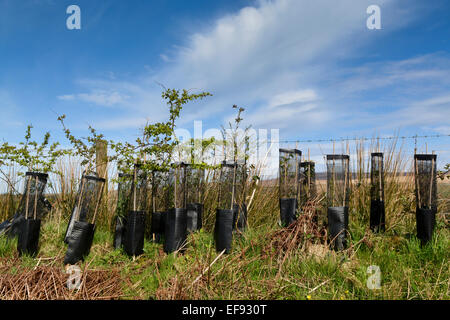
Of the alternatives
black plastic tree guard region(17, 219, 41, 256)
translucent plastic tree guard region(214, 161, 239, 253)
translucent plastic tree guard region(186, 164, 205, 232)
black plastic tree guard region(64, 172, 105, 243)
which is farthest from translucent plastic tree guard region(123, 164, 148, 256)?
black plastic tree guard region(17, 219, 41, 256)

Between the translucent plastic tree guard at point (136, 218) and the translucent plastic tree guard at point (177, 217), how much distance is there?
29cm

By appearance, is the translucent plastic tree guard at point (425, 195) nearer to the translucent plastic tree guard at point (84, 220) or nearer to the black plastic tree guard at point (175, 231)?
the black plastic tree guard at point (175, 231)

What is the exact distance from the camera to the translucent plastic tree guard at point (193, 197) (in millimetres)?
4188

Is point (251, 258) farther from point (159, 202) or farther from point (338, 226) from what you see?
point (159, 202)

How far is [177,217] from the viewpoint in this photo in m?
3.75

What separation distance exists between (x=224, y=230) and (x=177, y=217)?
1.81 feet

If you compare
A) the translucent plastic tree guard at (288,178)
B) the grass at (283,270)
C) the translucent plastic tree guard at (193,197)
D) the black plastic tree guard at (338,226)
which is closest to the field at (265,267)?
the grass at (283,270)

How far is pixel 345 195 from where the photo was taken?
372 cm

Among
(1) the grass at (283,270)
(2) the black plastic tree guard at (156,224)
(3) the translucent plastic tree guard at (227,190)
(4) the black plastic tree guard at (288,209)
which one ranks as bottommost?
(1) the grass at (283,270)

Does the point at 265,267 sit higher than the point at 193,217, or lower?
lower

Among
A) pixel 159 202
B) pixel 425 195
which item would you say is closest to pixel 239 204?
pixel 159 202

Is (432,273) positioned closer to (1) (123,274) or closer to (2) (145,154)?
(1) (123,274)
